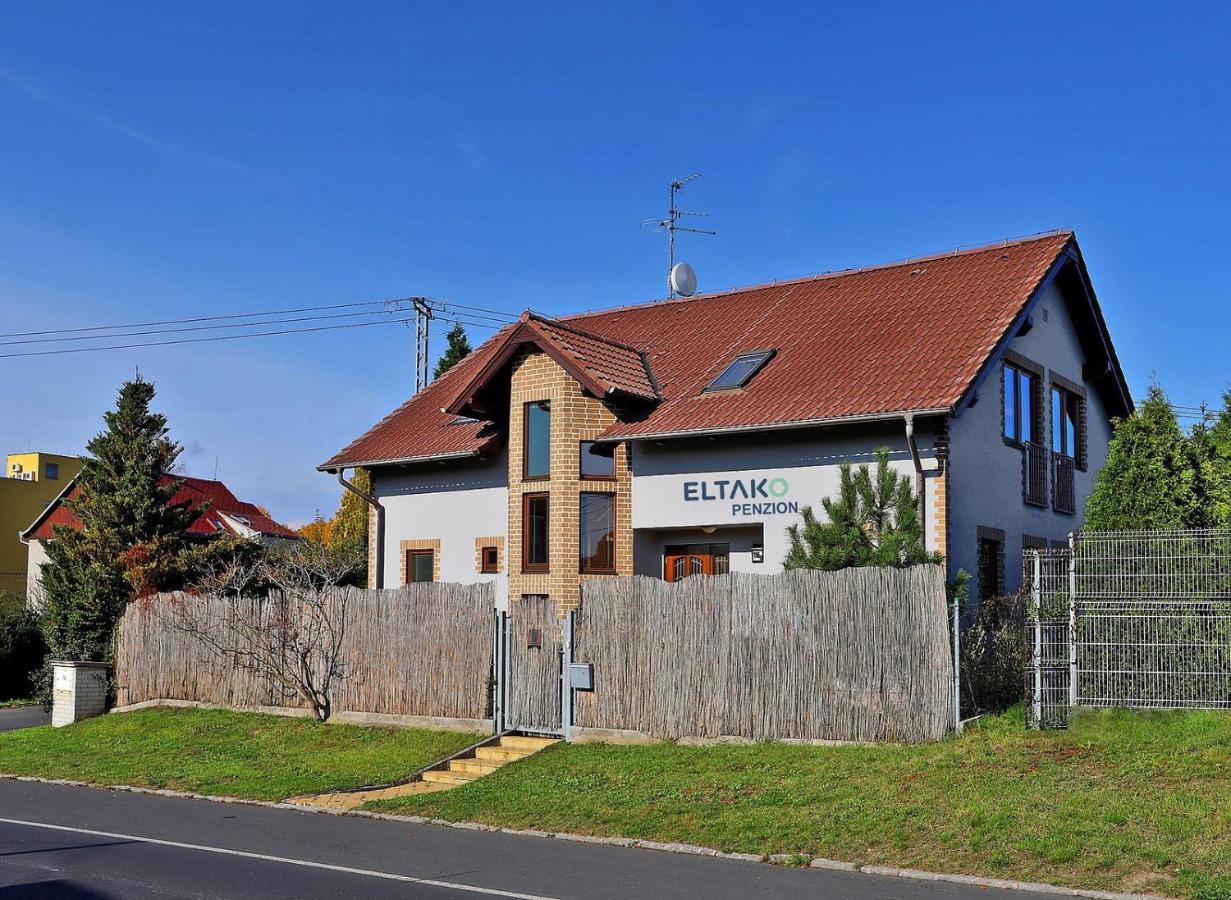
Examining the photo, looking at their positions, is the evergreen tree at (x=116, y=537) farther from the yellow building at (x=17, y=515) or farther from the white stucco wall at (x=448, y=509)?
the yellow building at (x=17, y=515)

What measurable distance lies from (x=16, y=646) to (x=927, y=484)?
23.6m

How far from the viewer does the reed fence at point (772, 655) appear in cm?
1566

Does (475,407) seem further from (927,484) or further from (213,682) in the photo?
(927,484)

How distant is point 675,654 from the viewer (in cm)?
1761

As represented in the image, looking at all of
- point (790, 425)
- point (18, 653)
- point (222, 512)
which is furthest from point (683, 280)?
point (222, 512)

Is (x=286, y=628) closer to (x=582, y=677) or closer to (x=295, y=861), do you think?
(x=582, y=677)

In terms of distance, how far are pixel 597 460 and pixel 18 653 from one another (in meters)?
18.0

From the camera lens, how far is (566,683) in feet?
60.4

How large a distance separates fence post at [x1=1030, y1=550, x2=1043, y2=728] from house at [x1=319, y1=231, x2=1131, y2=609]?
3706mm

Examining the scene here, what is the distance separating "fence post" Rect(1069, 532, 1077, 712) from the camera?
1487cm

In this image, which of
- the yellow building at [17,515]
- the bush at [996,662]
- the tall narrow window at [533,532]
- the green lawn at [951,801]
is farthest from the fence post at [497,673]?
the yellow building at [17,515]

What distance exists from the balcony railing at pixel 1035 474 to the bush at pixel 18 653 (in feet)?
77.7

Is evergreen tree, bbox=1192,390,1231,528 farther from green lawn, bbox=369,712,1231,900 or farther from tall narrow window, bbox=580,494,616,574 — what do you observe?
tall narrow window, bbox=580,494,616,574

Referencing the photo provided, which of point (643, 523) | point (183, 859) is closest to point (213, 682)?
point (643, 523)
